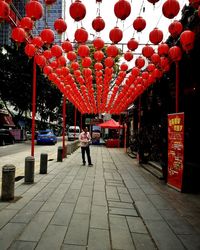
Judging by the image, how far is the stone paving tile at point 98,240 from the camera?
186 inches

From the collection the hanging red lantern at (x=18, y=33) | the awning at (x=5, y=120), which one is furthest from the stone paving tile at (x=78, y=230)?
the awning at (x=5, y=120)

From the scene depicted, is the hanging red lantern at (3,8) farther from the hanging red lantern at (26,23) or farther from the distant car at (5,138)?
the distant car at (5,138)

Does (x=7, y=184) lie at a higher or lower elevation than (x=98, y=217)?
higher

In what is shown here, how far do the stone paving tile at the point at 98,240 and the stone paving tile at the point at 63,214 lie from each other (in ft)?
2.20

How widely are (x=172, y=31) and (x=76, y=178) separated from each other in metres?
6.05

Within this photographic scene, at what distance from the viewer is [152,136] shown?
649 inches

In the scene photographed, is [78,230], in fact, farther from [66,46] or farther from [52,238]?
[66,46]

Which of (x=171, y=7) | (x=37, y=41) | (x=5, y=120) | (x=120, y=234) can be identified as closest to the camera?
(x=120, y=234)

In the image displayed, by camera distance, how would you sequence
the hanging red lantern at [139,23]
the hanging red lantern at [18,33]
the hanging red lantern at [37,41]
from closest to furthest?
the hanging red lantern at [139,23], the hanging red lantern at [18,33], the hanging red lantern at [37,41]

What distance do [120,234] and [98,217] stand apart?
106cm

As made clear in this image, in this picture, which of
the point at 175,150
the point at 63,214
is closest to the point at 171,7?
the point at 175,150

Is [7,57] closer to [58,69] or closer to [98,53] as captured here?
[58,69]

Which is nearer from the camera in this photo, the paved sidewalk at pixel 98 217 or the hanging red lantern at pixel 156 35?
the paved sidewalk at pixel 98 217

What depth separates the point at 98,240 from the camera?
5.01 meters
